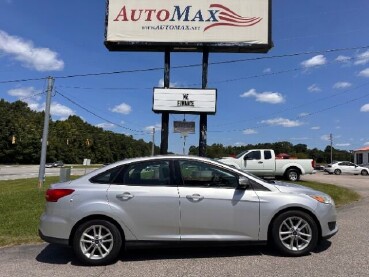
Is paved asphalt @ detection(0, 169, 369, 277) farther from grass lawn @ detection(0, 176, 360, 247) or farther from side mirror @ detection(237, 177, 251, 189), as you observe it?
side mirror @ detection(237, 177, 251, 189)

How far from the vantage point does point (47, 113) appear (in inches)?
907

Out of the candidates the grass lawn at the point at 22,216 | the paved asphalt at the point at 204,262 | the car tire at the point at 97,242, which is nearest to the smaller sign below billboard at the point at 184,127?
the grass lawn at the point at 22,216

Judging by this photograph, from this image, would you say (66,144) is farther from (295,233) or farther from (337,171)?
(295,233)

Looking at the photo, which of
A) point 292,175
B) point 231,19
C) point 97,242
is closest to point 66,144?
point 292,175

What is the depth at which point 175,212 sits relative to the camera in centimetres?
637

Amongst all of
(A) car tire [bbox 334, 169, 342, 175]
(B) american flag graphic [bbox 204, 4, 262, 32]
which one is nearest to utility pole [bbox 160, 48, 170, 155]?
(B) american flag graphic [bbox 204, 4, 262, 32]

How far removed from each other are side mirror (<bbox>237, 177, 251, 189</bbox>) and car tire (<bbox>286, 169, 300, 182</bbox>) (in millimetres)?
17940

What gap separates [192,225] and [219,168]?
38.7 inches

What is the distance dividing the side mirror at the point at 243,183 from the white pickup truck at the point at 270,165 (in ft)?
56.1

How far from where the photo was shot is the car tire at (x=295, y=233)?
21.2ft

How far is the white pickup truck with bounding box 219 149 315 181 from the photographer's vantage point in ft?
77.5

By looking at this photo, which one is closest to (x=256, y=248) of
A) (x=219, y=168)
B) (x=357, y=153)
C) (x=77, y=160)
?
(x=219, y=168)

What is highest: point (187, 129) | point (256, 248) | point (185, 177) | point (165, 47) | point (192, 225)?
point (165, 47)

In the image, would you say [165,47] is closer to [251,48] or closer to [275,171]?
[251,48]
